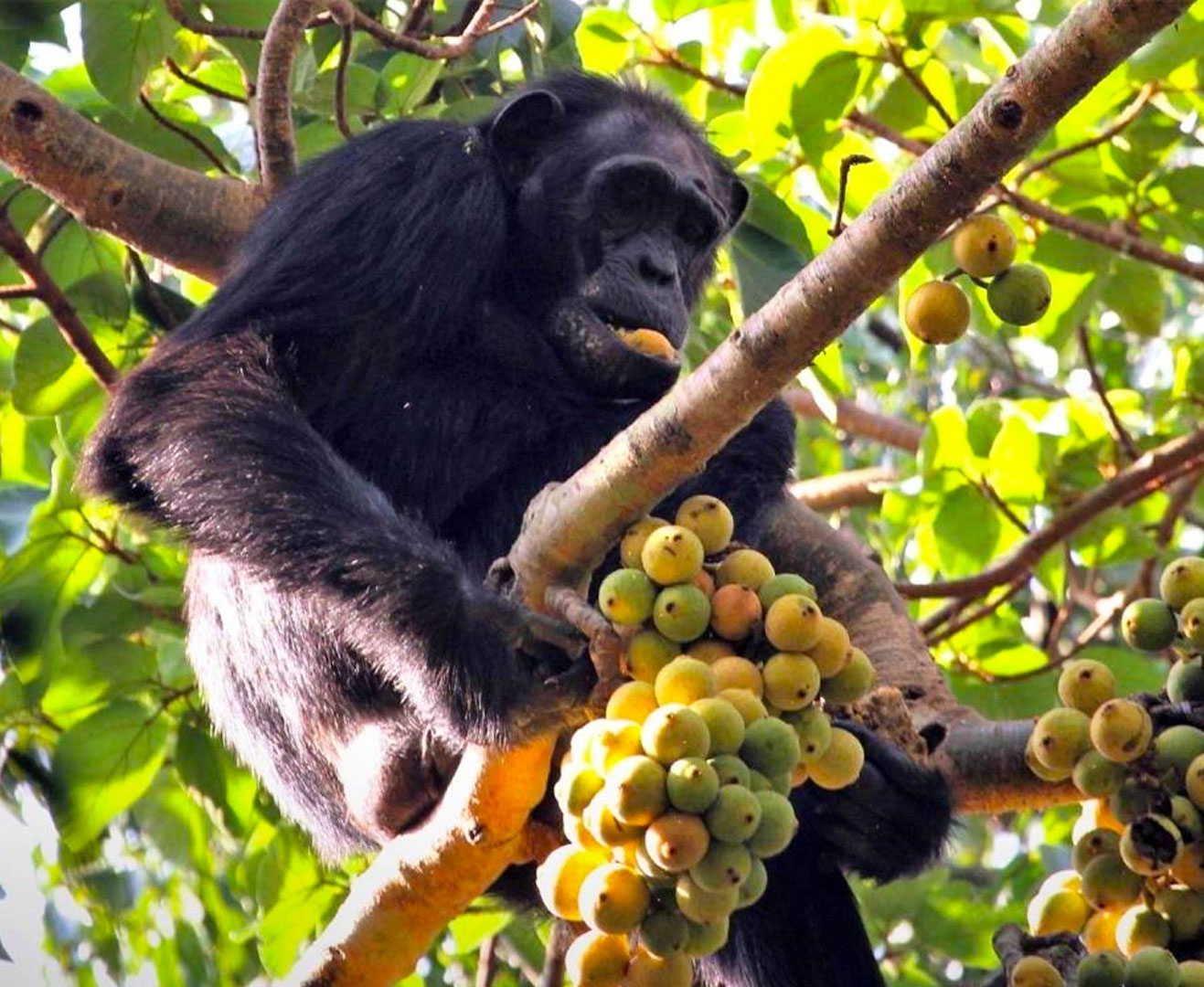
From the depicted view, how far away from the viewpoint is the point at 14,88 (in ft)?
14.1

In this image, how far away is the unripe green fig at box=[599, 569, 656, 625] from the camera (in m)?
2.54

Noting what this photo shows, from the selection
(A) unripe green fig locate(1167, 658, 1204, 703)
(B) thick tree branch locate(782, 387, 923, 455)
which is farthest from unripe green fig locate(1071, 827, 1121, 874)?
(B) thick tree branch locate(782, 387, 923, 455)

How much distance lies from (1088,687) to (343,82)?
2561 millimetres

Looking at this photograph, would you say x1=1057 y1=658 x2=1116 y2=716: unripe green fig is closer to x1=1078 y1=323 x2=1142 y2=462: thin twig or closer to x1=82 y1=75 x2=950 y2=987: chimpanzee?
x1=82 y1=75 x2=950 y2=987: chimpanzee

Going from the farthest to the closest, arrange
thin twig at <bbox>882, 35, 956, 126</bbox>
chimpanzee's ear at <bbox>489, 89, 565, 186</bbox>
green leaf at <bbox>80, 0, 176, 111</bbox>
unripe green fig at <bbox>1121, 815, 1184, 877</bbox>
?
chimpanzee's ear at <bbox>489, 89, 565, 186</bbox>
green leaf at <bbox>80, 0, 176, 111</bbox>
thin twig at <bbox>882, 35, 956, 126</bbox>
unripe green fig at <bbox>1121, 815, 1184, 877</bbox>

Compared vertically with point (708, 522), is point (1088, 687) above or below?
below

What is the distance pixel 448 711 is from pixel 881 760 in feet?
2.96

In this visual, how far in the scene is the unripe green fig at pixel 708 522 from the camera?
2646mm

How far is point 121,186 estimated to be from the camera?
442 cm

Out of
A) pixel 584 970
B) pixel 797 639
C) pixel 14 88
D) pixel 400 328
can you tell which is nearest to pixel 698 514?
pixel 797 639

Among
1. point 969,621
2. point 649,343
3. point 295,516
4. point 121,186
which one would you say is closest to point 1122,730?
point 295,516

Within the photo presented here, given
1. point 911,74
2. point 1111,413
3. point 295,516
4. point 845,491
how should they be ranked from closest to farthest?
point 295,516, point 911,74, point 1111,413, point 845,491

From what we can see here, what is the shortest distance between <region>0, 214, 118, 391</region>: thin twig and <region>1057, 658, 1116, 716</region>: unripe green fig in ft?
8.81

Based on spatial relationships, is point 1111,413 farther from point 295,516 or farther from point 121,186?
point 121,186
